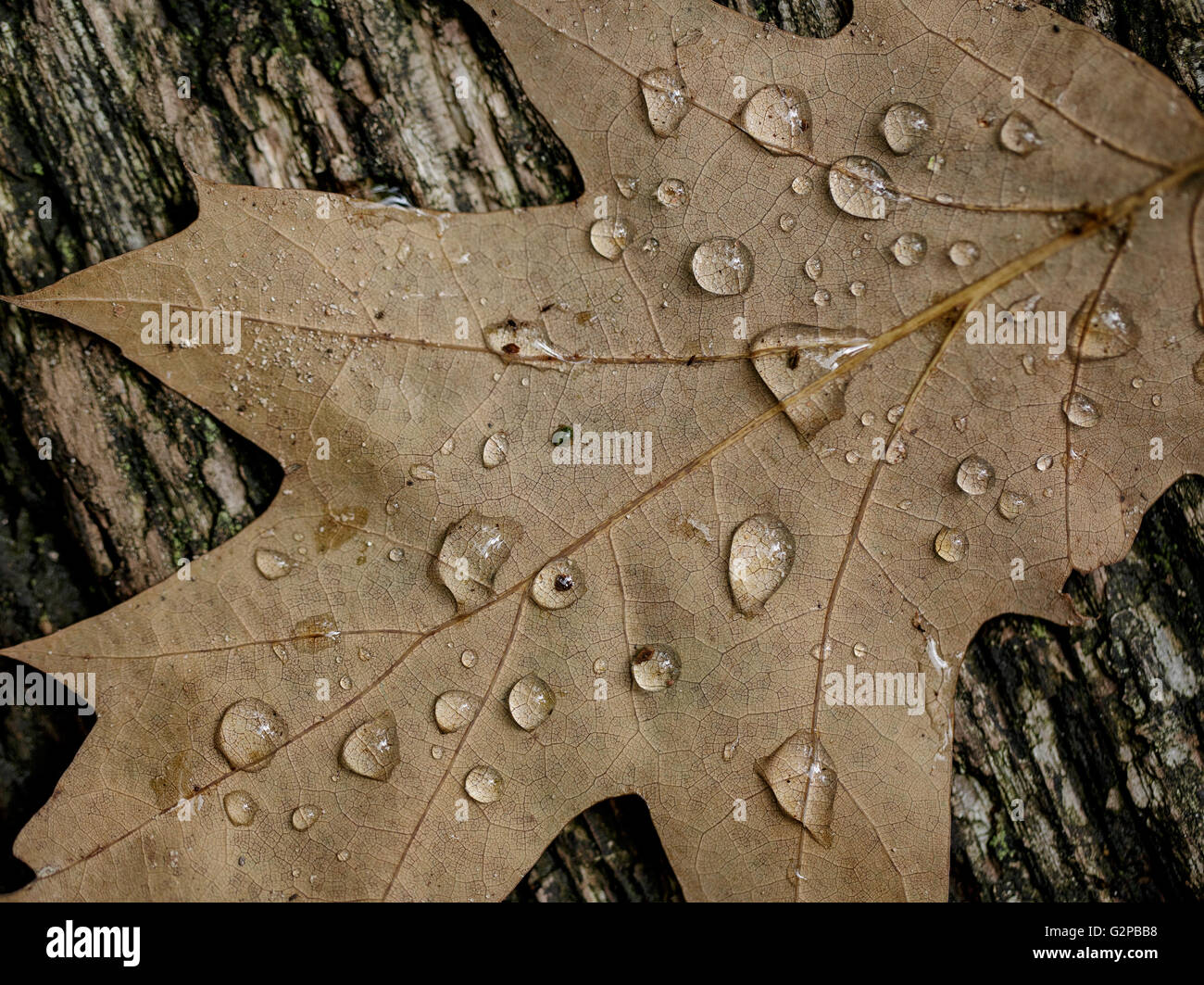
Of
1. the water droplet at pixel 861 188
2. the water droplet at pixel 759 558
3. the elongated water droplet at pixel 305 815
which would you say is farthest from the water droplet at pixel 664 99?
the elongated water droplet at pixel 305 815

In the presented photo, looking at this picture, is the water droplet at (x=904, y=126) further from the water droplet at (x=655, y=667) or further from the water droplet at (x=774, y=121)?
the water droplet at (x=655, y=667)

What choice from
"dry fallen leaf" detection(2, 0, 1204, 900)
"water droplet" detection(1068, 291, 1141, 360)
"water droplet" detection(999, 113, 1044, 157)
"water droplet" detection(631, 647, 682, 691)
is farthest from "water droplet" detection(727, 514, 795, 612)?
"water droplet" detection(999, 113, 1044, 157)

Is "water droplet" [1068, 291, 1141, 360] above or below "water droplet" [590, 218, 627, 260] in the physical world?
below

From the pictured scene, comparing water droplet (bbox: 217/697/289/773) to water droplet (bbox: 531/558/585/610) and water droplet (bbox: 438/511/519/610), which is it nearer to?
water droplet (bbox: 438/511/519/610)

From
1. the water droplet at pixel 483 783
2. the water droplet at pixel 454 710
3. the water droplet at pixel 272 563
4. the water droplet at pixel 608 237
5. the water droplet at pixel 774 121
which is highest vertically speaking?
the water droplet at pixel 774 121

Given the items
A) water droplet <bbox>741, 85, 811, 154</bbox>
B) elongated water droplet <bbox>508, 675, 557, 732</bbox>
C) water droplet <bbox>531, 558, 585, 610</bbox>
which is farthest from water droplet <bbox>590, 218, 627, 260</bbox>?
elongated water droplet <bbox>508, 675, 557, 732</bbox>

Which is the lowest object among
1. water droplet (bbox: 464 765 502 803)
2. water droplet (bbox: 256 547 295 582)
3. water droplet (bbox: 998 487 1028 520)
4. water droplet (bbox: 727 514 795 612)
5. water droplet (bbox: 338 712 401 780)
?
water droplet (bbox: 464 765 502 803)
